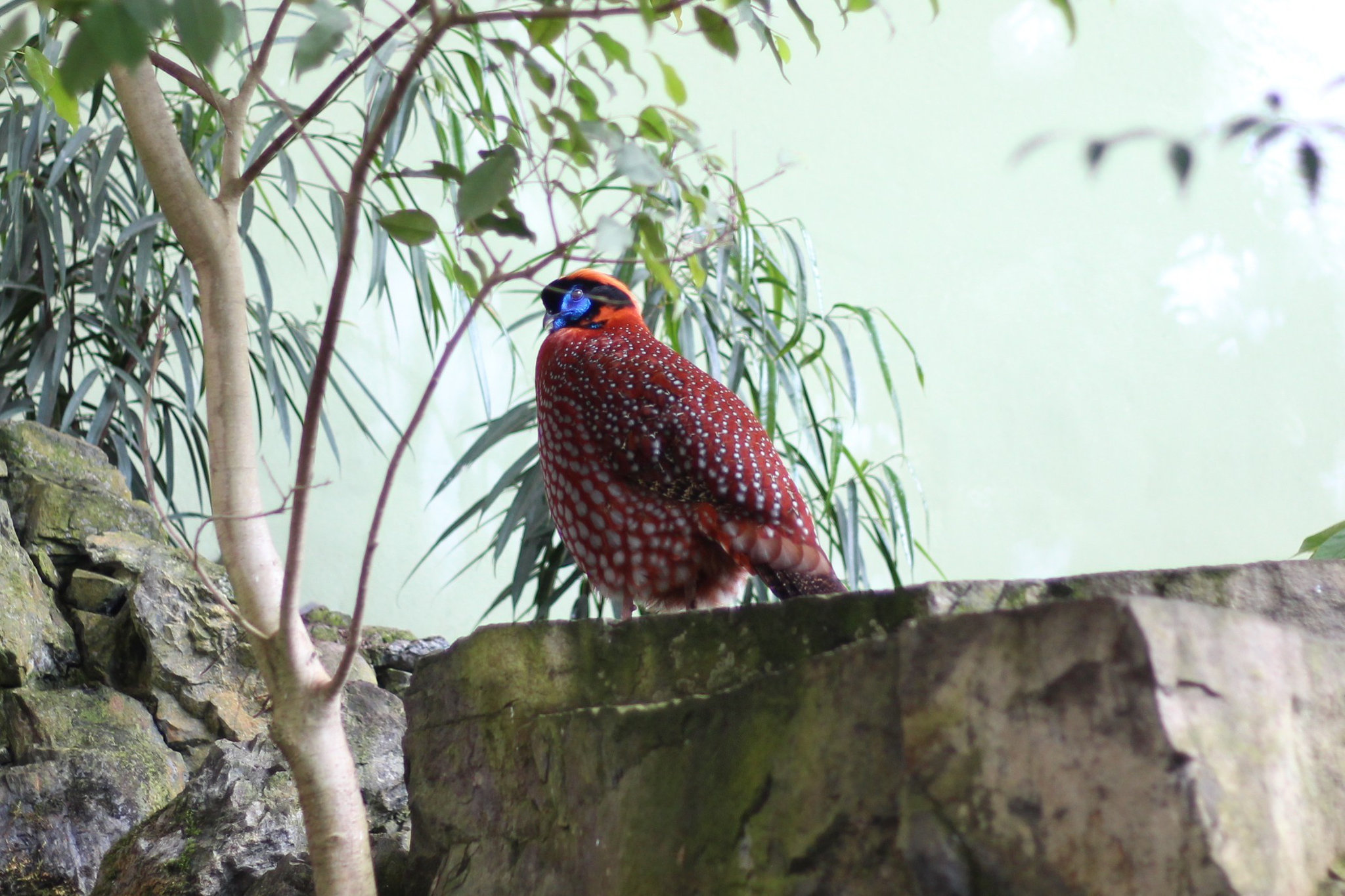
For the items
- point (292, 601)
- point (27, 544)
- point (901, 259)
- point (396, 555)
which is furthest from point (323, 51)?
point (901, 259)

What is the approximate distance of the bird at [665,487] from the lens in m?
1.39

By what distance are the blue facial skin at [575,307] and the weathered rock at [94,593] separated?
122 centimetres

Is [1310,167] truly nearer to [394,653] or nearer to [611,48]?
[611,48]

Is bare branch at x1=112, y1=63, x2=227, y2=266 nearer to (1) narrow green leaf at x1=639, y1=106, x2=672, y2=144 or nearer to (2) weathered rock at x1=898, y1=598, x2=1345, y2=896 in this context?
(1) narrow green leaf at x1=639, y1=106, x2=672, y2=144

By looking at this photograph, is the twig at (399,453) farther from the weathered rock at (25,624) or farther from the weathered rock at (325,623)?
the weathered rock at (325,623)

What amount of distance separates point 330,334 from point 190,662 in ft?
4.64

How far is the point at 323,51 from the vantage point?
78cm

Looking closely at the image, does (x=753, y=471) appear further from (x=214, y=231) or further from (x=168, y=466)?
(x=168, y=466)

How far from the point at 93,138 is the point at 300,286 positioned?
1362 millimetres

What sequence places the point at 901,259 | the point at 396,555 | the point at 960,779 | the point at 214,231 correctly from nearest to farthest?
the point at 960,779 < the point at 214,231 < the point at 396,555 < the point at 901,259

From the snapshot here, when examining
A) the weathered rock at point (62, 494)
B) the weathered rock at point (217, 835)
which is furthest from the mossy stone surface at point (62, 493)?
the weathered rock at point (217, 835)

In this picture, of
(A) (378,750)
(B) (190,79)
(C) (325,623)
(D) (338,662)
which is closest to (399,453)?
(B) (190,79)

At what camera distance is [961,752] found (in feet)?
2.49

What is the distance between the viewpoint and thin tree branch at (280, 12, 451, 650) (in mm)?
950
